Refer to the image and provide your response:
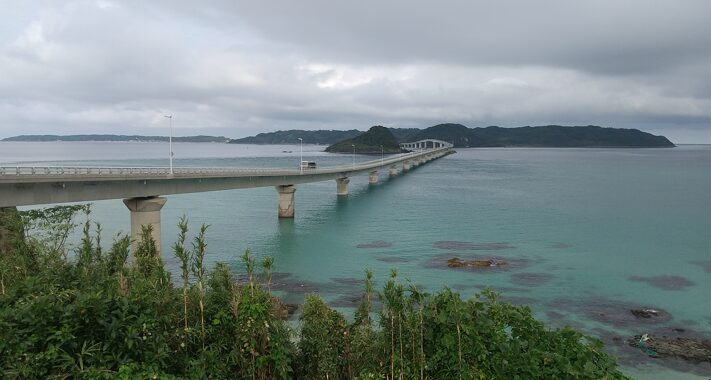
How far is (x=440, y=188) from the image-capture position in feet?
385

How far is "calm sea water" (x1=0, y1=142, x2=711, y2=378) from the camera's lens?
3102 cm

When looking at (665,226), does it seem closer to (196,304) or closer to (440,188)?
(440,188)

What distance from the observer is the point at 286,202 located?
71.0m

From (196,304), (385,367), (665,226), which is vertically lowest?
(665,226)

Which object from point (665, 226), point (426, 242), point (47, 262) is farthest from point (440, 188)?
point (47, 262)

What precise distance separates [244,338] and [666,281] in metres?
37.8

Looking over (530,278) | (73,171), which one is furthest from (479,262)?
(73,171)

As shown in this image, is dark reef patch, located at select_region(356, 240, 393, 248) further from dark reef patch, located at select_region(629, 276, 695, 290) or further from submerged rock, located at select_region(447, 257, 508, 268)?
dark reef patch, located at select_region(629, 276, 695, 290)

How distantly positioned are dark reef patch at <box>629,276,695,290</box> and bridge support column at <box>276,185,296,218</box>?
45245 mm

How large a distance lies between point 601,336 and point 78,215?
66.7 meters

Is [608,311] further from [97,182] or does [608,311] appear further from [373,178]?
[373,178]

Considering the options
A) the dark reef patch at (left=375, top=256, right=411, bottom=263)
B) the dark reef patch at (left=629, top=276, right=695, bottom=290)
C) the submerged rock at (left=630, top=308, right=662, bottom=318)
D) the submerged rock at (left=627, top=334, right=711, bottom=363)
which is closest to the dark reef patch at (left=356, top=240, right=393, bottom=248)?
the dark reef patch at (left=375, top=256, right=411, bottom=263)

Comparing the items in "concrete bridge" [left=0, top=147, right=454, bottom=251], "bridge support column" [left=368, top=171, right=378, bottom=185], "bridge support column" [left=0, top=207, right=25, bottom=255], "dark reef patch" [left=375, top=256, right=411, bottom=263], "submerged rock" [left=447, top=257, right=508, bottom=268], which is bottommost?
"dark reef patch" [left=375, top=256, right=411, bottom=263]

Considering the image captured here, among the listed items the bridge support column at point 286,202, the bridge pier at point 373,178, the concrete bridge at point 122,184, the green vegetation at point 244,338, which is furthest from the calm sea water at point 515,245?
the bridge pier at point 373,178
